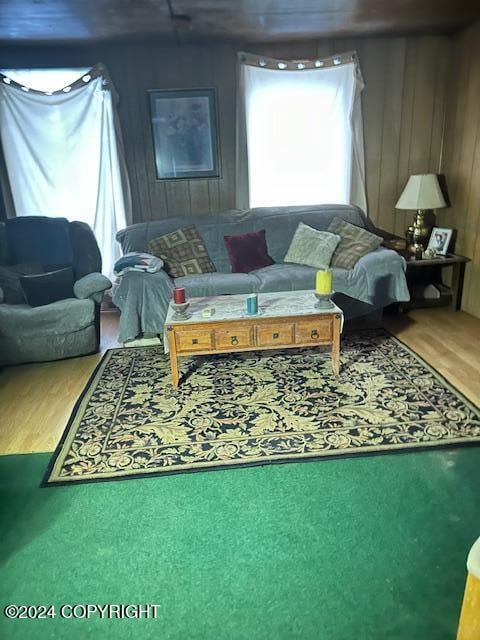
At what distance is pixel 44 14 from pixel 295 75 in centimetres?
207

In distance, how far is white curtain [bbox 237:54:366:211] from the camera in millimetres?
4078

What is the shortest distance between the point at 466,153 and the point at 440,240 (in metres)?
0.76

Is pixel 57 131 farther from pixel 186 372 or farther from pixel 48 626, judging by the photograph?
pixel 48 626

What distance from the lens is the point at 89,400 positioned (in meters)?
2.75

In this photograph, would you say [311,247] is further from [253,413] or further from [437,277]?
[253,413]

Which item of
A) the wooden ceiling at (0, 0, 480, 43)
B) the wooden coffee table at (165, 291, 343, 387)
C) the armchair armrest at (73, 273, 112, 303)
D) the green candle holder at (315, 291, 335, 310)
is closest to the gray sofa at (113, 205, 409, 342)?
the armchair armrest at (73, 273, 112, 303)

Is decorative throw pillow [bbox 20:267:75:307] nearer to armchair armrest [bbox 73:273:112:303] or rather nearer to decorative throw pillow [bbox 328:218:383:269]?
armchair armrest [bbox 73:273:112:303]

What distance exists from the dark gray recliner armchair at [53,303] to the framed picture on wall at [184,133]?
1119 millimetres

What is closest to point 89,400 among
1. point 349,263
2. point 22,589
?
point 22,589

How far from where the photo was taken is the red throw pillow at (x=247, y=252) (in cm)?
386

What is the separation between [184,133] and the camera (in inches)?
165

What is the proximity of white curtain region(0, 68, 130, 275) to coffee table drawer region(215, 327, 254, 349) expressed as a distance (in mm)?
2071

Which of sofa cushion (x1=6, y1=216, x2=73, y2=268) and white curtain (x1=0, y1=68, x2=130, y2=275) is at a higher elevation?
white curtain (x1=0, y1=68, x2=130, y2=275)

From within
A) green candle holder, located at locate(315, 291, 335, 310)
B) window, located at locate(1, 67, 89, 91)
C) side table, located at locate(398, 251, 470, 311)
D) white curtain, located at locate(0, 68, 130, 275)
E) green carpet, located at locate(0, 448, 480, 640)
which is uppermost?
window, located at locate(1, 67, 89, 91)
